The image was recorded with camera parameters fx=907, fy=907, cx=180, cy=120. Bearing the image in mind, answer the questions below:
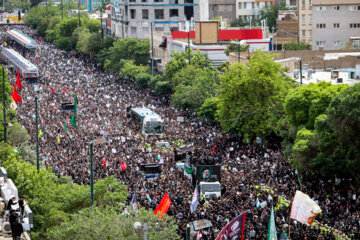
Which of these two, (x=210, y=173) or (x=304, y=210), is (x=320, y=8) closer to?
(x=210, y=173)

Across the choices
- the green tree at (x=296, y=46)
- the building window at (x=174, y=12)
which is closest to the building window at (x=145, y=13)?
the building window at (x=174, y=12)

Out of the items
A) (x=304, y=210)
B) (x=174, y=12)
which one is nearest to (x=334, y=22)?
(x=174, y=12)

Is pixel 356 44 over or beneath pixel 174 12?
beneath

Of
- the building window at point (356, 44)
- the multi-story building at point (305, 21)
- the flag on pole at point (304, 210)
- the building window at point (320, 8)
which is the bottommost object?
the flag on pole at point (304, 210)

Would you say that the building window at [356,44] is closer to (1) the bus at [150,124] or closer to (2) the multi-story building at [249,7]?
(1) the bus at [150,124]

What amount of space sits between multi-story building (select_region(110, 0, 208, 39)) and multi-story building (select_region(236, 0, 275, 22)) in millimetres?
17948

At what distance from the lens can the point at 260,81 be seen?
201 feet

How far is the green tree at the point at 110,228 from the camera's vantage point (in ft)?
97.4

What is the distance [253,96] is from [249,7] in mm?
81154

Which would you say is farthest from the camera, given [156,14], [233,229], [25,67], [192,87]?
[156,14]

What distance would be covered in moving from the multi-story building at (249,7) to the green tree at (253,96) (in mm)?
77667

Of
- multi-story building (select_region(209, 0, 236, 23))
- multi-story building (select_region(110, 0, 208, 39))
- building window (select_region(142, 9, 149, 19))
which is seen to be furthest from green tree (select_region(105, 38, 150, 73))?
multi-story building (select_region(209, 0, 236, 23))

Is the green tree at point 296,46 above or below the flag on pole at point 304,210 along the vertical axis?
above

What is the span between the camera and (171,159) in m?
54.8
